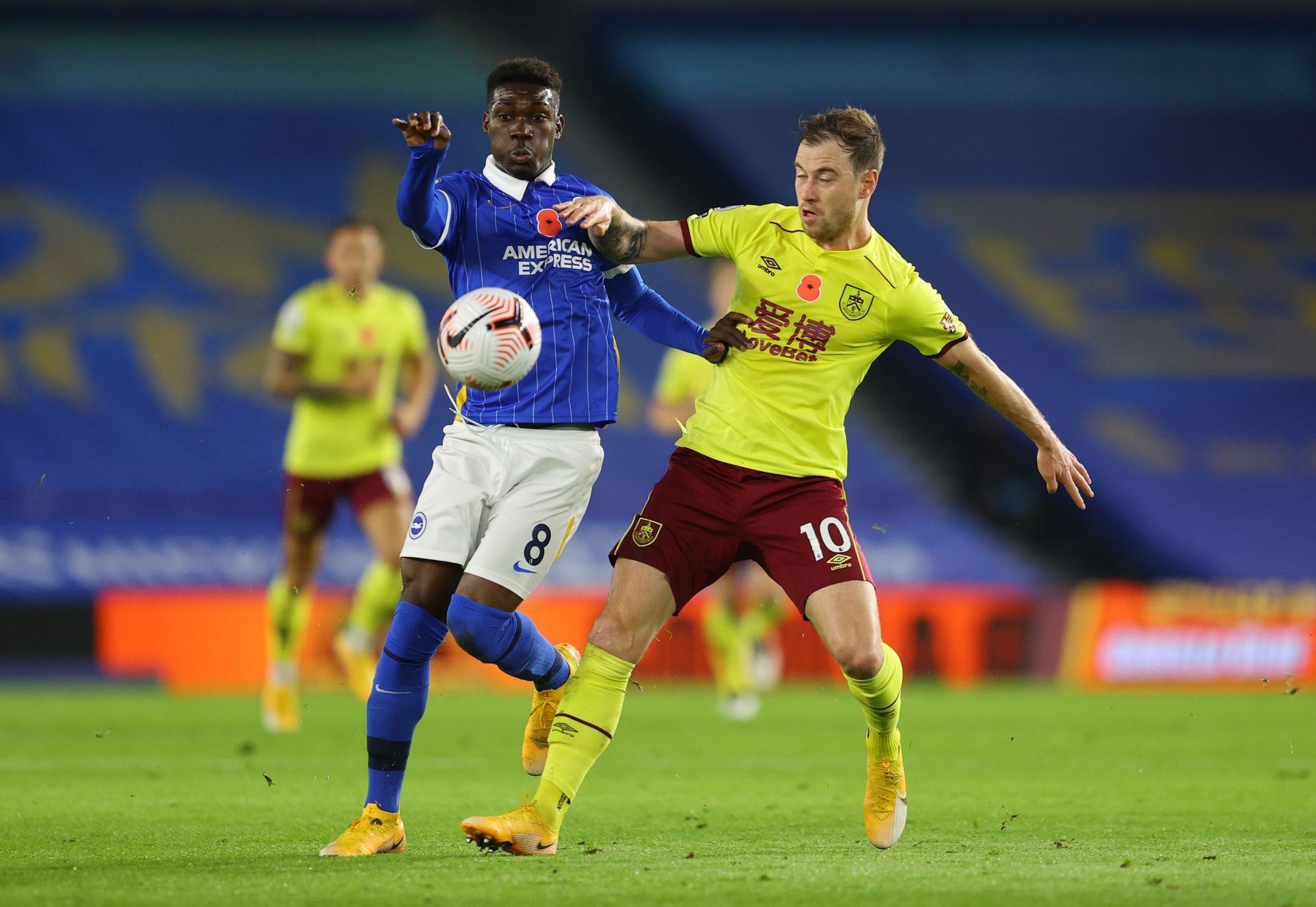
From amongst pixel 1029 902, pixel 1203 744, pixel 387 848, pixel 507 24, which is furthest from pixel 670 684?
pixel 1029 902

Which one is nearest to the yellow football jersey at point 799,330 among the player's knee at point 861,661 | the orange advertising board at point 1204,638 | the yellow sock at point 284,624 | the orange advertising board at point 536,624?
the player's knee at point 861,661

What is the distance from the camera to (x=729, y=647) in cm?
1098

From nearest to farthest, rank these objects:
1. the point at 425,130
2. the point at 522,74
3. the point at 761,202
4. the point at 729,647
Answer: the point at 425,130 < the point at 522,74 < the point at 729,647 < the point at 761,202

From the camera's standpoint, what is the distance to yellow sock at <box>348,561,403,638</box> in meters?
9.84

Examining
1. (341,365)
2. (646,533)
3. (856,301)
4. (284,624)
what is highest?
(856,301)

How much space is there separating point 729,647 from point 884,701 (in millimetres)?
5838

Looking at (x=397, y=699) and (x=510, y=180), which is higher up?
(x=510, y=180)

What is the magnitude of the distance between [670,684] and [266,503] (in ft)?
14.3

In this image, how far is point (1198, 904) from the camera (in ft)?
13.2

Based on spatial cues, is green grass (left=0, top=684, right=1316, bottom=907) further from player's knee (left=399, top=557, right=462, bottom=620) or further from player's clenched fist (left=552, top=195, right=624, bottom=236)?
player's clenched fist (left=552, top=195, right=624, bottom=236)

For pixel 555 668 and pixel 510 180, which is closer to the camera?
pixel 510 180

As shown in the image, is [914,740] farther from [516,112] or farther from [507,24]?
[507,24]

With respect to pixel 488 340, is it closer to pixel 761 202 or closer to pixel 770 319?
pixel 770 319

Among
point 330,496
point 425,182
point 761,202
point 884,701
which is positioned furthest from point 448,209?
point 761,202
